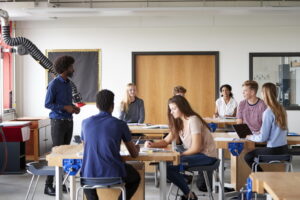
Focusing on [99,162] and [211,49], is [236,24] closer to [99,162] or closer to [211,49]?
[211,49]

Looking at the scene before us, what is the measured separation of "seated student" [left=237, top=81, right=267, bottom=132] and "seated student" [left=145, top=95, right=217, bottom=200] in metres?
1.67

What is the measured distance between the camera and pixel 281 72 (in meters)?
9.86

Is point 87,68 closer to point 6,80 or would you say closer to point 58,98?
point 6,80

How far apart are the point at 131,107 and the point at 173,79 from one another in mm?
2541

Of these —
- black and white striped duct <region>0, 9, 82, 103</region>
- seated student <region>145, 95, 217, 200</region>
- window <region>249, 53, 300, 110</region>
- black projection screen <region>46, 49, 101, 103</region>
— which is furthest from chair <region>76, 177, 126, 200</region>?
window <region>249, 53, 300, 110</region>

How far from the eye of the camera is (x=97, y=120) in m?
3.82

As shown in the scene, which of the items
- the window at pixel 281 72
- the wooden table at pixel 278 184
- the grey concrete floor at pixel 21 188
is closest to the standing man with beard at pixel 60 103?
the grey concrete floor at pixel 21 188

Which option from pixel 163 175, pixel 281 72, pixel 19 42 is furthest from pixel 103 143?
pixel 281 72

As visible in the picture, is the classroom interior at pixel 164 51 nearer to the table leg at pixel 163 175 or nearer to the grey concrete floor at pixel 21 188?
the grey concrete floor at pixel 21 188

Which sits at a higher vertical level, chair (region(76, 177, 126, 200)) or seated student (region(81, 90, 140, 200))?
seated student (region(81, 90, 140, 200))

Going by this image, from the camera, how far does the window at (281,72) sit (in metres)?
9.77

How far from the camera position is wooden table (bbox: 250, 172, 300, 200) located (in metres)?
2.49

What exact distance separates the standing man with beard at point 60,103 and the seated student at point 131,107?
1.85 meters

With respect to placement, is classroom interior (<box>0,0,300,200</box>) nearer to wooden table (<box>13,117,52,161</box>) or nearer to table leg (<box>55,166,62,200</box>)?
wooden table (<box>13,117,52,161</box>)
